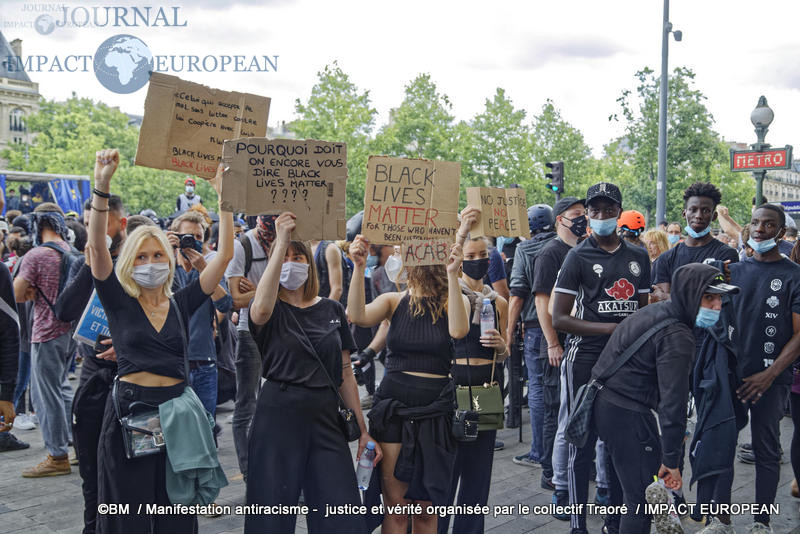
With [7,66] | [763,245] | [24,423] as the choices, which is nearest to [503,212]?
[763,245]

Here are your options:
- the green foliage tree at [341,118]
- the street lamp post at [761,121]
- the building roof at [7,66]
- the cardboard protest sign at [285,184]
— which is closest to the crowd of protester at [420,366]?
the cardboard protest sign at [285,184]

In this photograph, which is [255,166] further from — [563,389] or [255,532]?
[563,389]

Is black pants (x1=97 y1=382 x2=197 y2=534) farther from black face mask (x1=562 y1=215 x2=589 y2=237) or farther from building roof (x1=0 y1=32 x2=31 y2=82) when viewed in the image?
building roof (x1=0 y1=32 x2=31 y2=82)

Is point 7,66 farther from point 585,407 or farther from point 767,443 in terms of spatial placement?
point 767,443

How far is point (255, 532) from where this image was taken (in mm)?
3252

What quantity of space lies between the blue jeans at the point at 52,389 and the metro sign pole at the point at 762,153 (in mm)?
11688

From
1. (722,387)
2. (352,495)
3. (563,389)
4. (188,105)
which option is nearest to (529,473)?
(563,389)

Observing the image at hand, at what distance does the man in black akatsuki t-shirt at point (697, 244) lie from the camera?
5125mm

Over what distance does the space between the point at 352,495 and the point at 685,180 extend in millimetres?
37507

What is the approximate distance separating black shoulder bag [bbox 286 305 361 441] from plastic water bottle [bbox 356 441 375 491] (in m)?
0.10

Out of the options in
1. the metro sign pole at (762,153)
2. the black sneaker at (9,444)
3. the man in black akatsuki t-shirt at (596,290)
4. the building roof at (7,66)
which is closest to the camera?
the man in black akatsuki t-shirt at (596,290)

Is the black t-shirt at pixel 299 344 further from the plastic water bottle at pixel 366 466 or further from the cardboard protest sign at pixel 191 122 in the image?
the cardboard protest sign at pixel 191 122

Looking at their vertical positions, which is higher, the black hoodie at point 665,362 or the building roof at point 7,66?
the building roof at point 7,66

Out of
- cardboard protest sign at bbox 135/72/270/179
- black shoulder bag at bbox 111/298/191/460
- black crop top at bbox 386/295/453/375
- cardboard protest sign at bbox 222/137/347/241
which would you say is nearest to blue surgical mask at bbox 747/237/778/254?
black crop top at bbox 386/295/453/375
